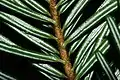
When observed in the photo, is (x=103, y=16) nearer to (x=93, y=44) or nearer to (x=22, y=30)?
(x=93, y=44)

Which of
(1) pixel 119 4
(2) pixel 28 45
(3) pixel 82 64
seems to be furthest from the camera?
(2) pixel 28 45

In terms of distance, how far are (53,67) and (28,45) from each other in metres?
0.12

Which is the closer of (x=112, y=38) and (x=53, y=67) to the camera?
(x=112, y=38)

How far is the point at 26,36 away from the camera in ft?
3.06

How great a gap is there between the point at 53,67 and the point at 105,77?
162 mm

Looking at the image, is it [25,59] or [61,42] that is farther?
[25,59]

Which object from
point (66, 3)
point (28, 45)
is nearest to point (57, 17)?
point (66, 3)

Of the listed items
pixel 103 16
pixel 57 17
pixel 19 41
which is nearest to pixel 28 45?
pixel 19 41

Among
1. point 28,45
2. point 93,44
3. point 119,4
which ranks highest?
point 119,4

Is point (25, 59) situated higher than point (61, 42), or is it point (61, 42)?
point (61, 42)

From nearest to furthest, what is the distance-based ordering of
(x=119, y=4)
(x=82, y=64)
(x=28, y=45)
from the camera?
(x=119, y=4) < (x=82, y=64) < (x=28, y=45)

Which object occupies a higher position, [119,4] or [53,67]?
[119,4]

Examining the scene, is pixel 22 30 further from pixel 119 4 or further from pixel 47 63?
pixel 119 4

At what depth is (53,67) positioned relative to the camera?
96 centimetres
